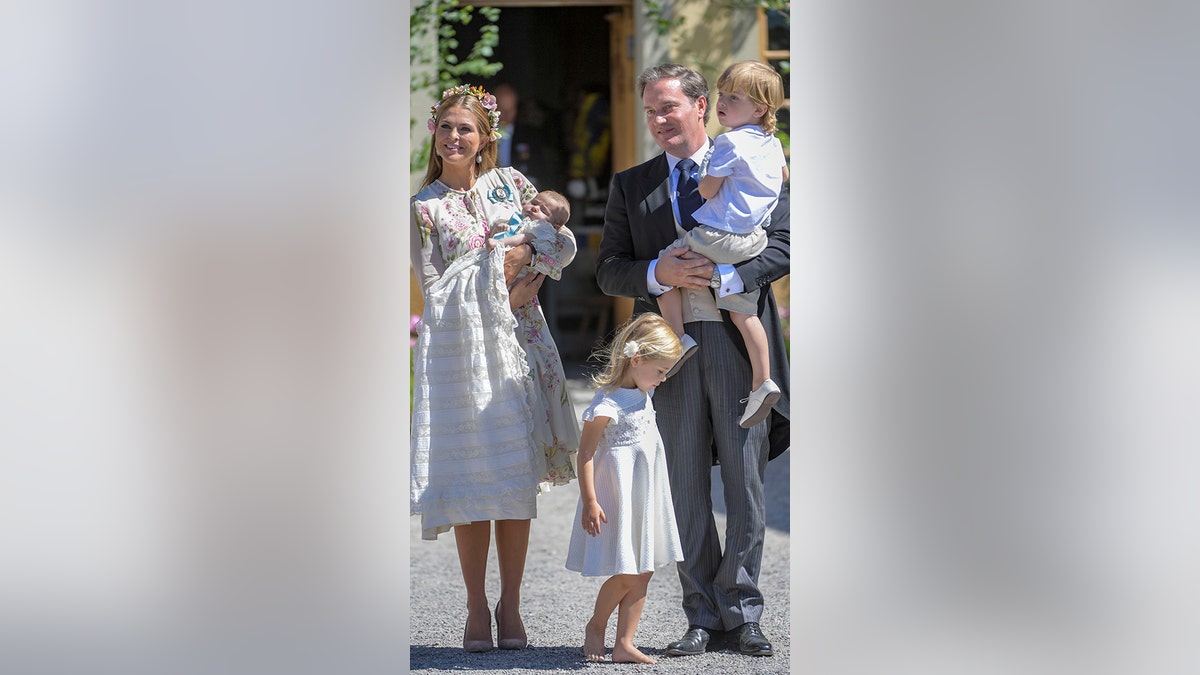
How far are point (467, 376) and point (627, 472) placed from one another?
0.47m

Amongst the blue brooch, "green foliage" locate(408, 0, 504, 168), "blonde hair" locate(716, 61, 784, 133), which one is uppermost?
"green foliage" locate(408, 0, 504, 168)

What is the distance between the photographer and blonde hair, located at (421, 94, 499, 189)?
11.5 feet

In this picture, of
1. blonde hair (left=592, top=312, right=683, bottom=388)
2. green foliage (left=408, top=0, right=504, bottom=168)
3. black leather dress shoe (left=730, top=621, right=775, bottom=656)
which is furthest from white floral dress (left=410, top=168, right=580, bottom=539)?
green foliage (left=408, top=0, right=504, bottom=168)

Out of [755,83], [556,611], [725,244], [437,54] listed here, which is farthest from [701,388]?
[437,54]

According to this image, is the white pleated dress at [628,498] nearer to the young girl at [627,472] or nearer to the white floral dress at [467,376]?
the young girl at [627,472]

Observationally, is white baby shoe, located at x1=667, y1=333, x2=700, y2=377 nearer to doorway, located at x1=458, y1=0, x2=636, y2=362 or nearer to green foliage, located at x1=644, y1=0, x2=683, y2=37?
green foliage, located at x1=644, y1=0, x2=683, y2=37

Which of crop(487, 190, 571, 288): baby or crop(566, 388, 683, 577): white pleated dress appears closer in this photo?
crop(566, 388, 683, 577): white pleated dress

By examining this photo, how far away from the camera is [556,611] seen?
14.3ft

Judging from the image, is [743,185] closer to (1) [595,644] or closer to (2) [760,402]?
(2) [760,402]

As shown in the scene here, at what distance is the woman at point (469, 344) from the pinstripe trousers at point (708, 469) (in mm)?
379

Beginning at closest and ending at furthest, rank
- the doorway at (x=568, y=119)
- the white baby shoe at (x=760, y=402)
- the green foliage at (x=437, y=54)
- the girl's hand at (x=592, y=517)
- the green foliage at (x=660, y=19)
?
the girl's hand at (x=592, y=517) < the white baby shoe at (x=760, y=402) < the green foliage at (x=437, y=54) < the green foliage at (x=660, y=19) < the doorway at (x=568, y=119)

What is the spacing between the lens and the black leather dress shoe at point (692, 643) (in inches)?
143

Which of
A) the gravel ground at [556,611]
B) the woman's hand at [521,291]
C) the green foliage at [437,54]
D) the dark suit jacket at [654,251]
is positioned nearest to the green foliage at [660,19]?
the green foliage at [437,54]

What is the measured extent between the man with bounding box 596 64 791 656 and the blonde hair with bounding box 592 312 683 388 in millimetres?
138
